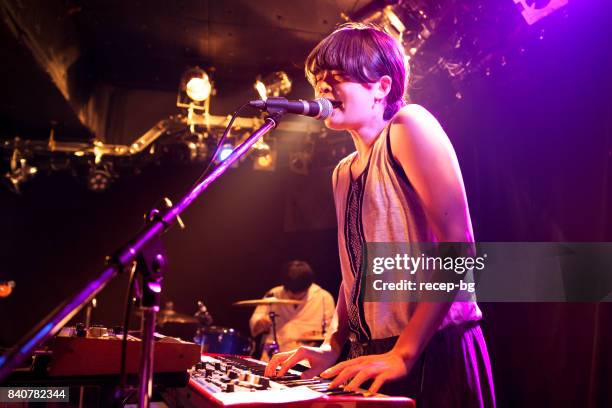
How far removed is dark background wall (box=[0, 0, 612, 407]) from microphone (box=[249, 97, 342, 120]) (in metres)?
0.42

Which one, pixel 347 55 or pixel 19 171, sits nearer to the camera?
pixel 347 55

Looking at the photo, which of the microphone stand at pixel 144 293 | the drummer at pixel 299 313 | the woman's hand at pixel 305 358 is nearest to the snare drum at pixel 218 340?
the drummer at pixel 299 313

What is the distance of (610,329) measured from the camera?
12.8 ft

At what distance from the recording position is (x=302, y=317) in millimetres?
Result: 8461

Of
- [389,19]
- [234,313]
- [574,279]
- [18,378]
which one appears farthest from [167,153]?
[18,378]

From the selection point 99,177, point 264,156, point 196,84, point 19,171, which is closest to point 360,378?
point 196,84

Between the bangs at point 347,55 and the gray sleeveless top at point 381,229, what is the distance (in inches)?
10.4

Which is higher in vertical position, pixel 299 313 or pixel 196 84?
pixel 196 84

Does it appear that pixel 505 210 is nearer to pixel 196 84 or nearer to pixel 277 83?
pixel 277 83

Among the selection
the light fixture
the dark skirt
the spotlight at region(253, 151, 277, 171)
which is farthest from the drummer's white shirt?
the dark skirt

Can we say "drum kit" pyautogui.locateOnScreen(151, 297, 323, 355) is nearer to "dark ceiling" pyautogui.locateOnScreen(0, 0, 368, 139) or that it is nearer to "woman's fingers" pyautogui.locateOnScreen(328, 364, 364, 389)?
"dark ceiling" pyautogui.locateOnScreen(0, 0, 368, 139)

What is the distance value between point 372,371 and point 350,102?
3.12ft

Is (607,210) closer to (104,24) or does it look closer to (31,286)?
(104,24)

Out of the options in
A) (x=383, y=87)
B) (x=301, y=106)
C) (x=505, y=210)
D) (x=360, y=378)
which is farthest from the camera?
(x=505, y=210)
